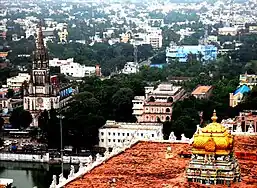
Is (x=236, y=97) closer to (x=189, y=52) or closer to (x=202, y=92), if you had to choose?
(x=202, y=92)

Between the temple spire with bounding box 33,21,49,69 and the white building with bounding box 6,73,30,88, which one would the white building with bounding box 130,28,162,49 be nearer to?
the white building with bounding box 6,73,30,88

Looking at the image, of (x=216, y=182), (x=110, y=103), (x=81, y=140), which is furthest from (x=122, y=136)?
(x=216, y=182)

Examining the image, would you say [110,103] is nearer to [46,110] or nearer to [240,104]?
[46,110]

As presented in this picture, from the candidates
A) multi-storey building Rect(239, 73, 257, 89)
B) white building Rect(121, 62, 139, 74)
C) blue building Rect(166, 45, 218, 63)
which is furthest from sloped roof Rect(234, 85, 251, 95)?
blue building Rect(166, 45, 218, 63)

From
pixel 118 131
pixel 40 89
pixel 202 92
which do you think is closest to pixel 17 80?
pixel 40 89

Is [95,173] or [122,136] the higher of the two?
[95,173]

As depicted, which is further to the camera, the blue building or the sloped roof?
the blue building

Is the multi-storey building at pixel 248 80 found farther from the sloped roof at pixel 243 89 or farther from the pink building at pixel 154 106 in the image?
the pink building at pixel 154 106
